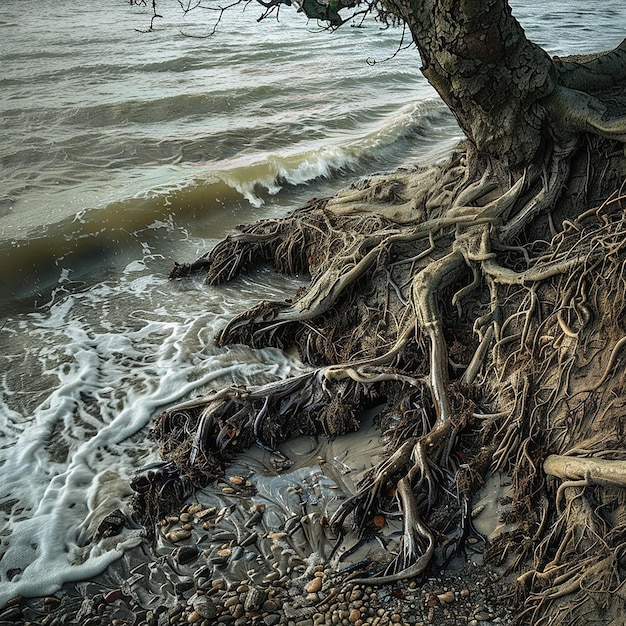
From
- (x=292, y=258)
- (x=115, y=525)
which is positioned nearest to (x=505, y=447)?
(x=115, y=525)

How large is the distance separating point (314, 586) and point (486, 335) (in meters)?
2.17

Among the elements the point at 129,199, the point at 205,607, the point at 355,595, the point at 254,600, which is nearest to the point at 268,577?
the point at 254,600

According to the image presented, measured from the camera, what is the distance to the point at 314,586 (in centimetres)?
370

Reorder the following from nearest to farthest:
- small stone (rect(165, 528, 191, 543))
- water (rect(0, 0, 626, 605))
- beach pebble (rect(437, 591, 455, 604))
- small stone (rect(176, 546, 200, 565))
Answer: beach pebble (rect(437, 591, 455, 604)) < small stone (rect(176, 546, 200, 565)) < small stone (rect(165, 528, 191, 543)) < water (rect(0, 0, 626, 605))

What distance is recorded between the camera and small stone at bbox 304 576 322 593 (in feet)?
12.1

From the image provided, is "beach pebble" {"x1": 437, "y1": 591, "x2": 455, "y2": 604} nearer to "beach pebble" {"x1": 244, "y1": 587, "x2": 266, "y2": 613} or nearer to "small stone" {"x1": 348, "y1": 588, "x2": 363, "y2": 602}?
"small stone" {"x1": 348, "y1": 588, "x2": 363, "y2": 602}

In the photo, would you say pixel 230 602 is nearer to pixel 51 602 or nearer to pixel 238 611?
pixel 238 611

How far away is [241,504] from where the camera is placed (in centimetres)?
438

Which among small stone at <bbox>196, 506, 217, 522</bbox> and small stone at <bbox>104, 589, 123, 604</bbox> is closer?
small stone at <bbox>104, 589, 123, 604</bbox>

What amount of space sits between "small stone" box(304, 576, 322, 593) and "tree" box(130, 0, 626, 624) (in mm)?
402

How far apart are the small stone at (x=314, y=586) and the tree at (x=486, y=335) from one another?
402 millimetres

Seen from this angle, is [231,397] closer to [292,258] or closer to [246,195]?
[292,258]

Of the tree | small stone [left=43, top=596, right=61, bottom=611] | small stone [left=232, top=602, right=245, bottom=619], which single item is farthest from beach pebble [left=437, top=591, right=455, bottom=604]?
small stone [left=43, top=596, right=61, bottom=611]

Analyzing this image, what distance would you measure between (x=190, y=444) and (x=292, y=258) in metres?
3.28
